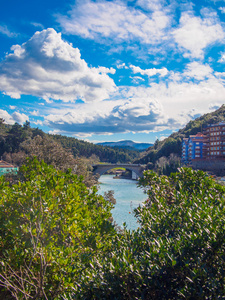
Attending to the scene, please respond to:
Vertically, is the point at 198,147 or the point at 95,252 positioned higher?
the point at 198,147

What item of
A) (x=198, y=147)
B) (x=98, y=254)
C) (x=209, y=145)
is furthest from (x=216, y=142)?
(x=98, y=254)

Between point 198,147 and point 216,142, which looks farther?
point 198,147

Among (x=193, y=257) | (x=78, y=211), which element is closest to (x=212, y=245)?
(x=193, y=257)

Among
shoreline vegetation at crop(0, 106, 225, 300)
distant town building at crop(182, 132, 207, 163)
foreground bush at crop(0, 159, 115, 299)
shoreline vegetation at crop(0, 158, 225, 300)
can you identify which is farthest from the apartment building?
foreground bush at crop(0, 159, 115, 299)

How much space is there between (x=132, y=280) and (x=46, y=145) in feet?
48.8

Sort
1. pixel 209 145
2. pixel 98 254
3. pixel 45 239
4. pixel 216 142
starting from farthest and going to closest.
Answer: pixel 209 145, pixel 216 142, pixel 98 254, pixel 45 239

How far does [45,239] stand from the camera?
3.61m

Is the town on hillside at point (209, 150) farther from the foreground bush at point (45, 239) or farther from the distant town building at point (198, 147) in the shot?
the foreground bush at point (45, 239)

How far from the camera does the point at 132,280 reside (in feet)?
9.95

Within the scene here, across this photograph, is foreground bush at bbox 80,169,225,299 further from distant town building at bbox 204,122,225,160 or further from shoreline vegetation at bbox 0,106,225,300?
distant town building at bbox 204,122,225,160

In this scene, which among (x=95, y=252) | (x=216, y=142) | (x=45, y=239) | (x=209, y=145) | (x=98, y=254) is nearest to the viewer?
(x=45, y=239)

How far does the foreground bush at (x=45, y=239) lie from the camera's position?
→ 133 inches

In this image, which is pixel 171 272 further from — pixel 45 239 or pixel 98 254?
pixel 45 239

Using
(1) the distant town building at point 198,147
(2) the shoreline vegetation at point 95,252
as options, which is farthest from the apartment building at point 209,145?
(2) the shoreline vegetation at point 95,252
